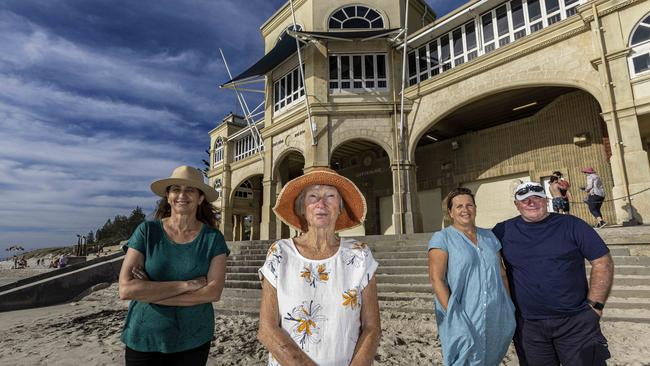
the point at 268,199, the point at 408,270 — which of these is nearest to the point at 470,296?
the point at 408,270

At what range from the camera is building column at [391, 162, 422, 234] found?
492 inches

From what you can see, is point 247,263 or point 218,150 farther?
point 218,150

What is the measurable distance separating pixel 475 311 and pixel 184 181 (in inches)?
87.2

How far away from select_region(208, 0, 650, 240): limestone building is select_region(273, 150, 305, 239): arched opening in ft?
0.56

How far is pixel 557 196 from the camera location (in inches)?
366

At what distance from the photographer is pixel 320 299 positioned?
5.34 feet

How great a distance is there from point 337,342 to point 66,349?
4.94 meters

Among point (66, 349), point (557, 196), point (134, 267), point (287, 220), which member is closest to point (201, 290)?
point (134, 267)

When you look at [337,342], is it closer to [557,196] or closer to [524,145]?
[557,196]

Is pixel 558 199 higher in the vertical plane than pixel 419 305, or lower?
higher

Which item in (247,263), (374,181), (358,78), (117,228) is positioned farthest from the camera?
(117,228)

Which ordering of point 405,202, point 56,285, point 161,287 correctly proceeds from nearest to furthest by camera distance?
1. point 161,287
2. point 56,285
3. point 405,202

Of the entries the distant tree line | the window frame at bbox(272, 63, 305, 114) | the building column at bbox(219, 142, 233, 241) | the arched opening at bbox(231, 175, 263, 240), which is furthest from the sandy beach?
the distant tree line

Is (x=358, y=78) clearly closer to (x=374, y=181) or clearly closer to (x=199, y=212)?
(x=374, y=181)
